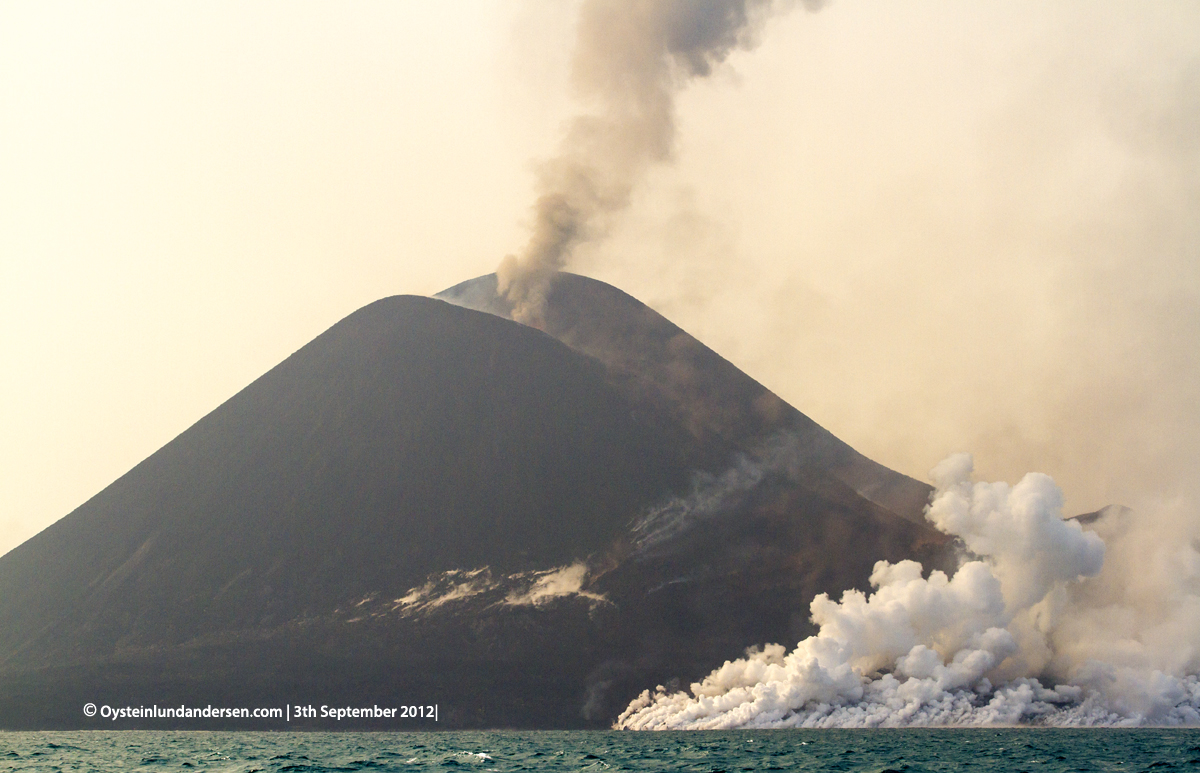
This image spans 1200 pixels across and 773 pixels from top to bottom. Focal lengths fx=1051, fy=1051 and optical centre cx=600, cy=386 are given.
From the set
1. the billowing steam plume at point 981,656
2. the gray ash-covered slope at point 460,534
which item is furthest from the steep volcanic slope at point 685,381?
the billowing steam plume at point 981,656

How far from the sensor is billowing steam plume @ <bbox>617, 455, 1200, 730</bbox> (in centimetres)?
8869

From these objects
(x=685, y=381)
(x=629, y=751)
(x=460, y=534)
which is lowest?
(x=629, y=751)

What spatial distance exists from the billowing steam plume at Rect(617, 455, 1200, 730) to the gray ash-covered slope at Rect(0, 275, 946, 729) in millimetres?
14584

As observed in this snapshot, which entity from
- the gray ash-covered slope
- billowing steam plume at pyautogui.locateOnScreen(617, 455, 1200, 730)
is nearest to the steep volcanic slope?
the gray ash-covered slope

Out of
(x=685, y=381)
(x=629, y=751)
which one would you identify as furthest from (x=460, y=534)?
(x=629, y=751)

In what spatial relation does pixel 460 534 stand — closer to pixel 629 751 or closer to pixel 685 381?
pixel 685 381

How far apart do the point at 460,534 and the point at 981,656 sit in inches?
2319

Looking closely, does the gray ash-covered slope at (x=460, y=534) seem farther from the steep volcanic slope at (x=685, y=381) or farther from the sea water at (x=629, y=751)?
the sea water at (x=629, y=751)

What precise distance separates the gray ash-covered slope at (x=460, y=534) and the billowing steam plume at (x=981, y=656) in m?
14.6

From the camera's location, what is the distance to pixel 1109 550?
375 ft

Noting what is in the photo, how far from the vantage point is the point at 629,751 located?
64.6m

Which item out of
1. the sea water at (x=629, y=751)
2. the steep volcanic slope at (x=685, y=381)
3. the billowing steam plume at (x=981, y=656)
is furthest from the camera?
the steep volcanic slope at (x=685, y=381)

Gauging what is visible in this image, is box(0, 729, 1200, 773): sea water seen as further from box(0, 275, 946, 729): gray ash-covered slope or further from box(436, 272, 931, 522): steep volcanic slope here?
box(436, 272, 931, 522): steep volcanic slope

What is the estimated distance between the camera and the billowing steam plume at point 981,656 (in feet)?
291
